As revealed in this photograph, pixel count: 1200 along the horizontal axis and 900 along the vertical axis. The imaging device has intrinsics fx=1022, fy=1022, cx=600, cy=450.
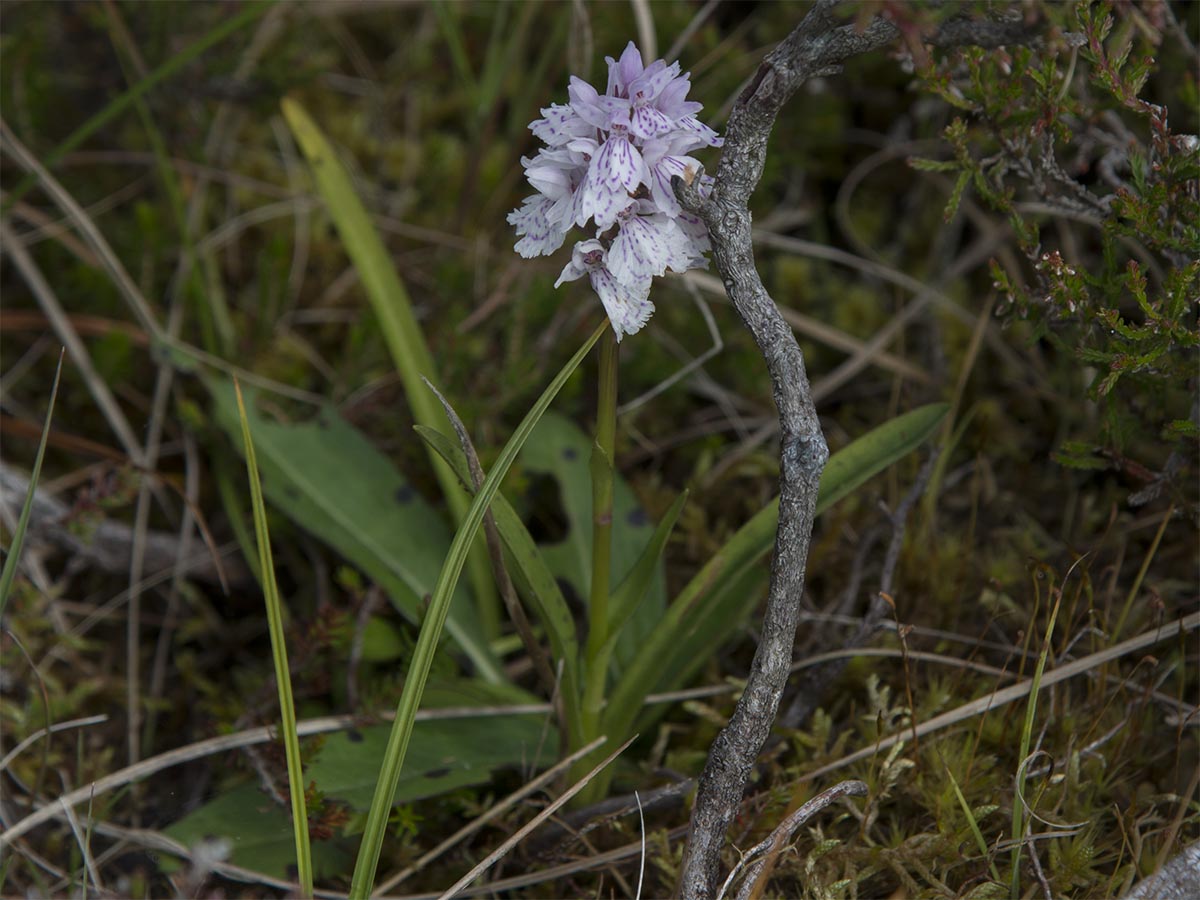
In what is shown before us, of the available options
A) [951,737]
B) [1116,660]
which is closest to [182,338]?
[951,737]

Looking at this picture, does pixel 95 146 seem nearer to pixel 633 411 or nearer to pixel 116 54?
pixel 116 54

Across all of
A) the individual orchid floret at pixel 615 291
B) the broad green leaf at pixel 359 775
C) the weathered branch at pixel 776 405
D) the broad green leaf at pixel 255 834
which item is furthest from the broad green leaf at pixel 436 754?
the individual orchid floret at pixel 615 291

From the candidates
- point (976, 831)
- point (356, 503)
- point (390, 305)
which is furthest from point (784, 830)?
point (390, 305)

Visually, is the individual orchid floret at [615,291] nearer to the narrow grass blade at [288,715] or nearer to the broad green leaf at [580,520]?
the narrow grass blade at [288,715]

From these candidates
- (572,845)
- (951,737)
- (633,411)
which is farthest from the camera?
(633,411)

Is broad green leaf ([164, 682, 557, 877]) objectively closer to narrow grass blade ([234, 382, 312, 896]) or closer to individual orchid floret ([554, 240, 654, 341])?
narrow grass blade ([234, 382, 312, 896])

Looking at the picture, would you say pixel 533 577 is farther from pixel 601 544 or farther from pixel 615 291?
pixel 615 291
